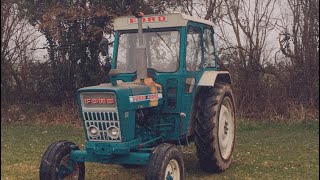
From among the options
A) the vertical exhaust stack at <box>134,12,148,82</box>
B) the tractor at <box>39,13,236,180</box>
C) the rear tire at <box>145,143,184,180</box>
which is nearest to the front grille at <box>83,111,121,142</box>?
the tractor at <box>39,13,236,180</box>

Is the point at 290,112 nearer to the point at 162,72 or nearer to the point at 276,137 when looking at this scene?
the point at 276,137

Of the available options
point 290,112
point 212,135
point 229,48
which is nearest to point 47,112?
point 229,48

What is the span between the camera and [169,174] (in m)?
5.30

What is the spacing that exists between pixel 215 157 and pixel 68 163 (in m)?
1.92

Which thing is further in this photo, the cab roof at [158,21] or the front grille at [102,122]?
the cab roof at [158,21]

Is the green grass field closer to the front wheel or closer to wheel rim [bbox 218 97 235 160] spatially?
wheel rim [bbox 218 97 235 160]

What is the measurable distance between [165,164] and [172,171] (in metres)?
0.32

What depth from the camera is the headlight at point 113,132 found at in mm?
5406

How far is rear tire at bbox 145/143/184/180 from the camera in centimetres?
504

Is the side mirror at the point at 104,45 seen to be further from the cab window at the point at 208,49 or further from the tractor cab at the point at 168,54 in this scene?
the cab window at the point at 208,49

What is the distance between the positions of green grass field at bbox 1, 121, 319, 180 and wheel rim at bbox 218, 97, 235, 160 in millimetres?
276

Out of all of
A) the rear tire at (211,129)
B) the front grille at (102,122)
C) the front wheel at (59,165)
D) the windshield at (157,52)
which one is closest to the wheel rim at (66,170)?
the front wheel at (59,165)

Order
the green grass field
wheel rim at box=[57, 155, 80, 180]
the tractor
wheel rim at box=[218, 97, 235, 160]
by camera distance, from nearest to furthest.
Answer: the tractor
wheel rim at box=[57, 155, 80, 180]
the green grass field
wheel rim at box=[218, 97, 235, 160]

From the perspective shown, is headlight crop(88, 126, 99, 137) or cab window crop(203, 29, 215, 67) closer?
headlight crop(88, 126, 99, 137)
